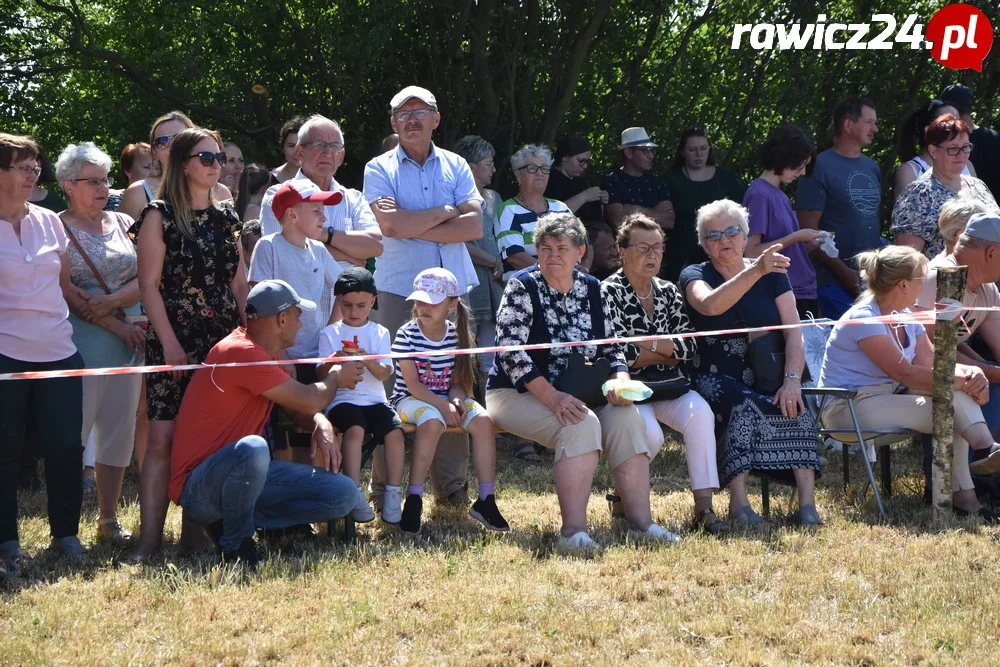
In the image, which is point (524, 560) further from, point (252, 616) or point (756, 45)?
point (756, 45)

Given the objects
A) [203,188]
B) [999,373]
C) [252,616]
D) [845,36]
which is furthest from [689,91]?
[252,616]

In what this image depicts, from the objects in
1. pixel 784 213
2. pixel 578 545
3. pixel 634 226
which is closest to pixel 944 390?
pixel 634 226

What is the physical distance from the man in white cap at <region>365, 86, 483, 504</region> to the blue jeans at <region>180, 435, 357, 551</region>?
148cm

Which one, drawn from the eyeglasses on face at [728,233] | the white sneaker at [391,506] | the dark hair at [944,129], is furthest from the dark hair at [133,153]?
the dark hair at [944,129]

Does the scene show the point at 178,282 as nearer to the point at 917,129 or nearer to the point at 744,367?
the point at 744,367

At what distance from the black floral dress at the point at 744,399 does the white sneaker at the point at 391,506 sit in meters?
1.67

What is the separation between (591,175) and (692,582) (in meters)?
6.08

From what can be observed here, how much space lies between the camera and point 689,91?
36.1 feet

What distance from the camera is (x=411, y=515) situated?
6.02 meters

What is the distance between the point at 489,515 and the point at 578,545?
70 cm

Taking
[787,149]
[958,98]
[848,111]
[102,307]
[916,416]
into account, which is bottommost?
[916,416]

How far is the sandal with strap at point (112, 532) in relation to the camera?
5875 millimetres

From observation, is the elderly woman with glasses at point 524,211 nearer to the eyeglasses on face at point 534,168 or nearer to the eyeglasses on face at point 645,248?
the eyeglasses on face at point 534,168

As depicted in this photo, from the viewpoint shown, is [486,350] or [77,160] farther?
[77,160]
